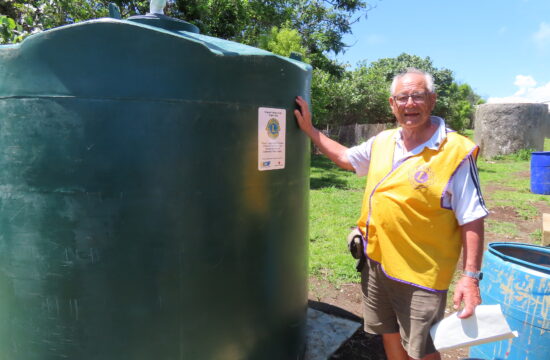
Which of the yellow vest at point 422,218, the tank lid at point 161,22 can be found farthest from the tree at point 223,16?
the yellow vest at point 422,218

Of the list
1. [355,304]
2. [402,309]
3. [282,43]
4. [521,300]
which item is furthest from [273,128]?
[282,43]

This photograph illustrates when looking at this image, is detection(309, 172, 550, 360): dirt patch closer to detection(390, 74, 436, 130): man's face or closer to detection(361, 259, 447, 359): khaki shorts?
detection(361, 259, 447, 359): khaki shorts

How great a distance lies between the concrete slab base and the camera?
297cm

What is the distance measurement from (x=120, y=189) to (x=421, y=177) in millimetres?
1501

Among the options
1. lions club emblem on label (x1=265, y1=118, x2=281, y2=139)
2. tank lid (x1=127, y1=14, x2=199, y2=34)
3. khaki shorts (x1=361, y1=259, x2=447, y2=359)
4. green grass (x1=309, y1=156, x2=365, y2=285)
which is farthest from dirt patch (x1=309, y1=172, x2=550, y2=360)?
tank lid (x1=127, y1=14, x2=199, y2=34)

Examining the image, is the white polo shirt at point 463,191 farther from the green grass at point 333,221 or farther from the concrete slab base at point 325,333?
the green grass at point 333,221

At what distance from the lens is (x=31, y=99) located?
167 centimetres

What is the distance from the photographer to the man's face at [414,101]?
6.84 feet

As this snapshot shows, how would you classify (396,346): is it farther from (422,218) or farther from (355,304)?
(355,304)

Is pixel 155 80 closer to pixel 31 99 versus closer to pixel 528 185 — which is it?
pixel 31 99

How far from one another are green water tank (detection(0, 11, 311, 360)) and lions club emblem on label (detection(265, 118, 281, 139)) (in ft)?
0.51

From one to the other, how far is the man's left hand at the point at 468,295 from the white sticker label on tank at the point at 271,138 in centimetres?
116

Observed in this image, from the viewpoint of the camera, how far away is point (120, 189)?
1.69m

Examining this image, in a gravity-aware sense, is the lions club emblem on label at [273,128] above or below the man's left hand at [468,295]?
above
